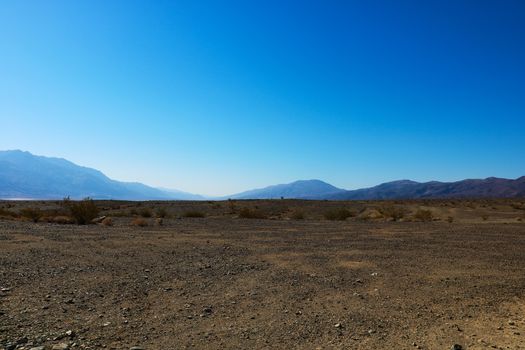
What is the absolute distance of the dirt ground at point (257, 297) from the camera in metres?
6.43

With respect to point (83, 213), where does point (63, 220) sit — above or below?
below

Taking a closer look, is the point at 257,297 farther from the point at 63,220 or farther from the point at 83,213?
the point at 63,220

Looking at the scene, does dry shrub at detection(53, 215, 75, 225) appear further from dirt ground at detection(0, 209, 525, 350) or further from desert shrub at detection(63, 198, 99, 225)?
dirt ground at detection(0, 209, 525, 350)

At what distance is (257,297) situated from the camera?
8766mm

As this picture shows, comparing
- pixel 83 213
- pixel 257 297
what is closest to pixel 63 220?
A: pixel 83 213

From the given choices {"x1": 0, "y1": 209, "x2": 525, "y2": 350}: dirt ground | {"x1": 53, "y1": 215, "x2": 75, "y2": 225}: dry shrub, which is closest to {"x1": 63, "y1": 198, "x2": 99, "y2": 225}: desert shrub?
{"x1": 53, "y1": 215, "x2": 75, "y2": 225}: dry shrub

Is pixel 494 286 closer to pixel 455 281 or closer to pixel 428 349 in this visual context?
pixel 455 281

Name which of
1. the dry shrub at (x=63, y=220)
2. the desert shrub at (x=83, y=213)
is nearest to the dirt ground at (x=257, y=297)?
the desert shrub at (x=83, y=213)

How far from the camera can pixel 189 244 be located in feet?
55.6

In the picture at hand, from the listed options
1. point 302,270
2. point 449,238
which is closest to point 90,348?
point 302,270

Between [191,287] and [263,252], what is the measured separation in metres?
5.69

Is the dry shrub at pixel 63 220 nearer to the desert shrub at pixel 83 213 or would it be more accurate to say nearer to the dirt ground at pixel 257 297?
the desert shrub at pixel 83 213

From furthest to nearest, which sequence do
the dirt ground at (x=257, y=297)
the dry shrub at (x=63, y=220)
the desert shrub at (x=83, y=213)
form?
1. the desert shrub at (x=83, y=213)
2. the dry shrub at (x=63, y=220)
3. the dirt ground at (x=257, y=297)

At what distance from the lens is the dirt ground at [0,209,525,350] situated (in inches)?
253
